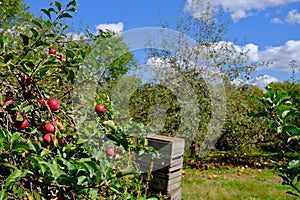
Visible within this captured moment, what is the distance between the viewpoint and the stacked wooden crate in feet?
10.4

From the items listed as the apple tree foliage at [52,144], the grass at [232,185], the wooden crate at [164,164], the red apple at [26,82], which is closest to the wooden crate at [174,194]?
the wooden crate at [164,164]

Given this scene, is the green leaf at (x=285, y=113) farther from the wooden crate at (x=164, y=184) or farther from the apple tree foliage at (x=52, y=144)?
the wooden crate at (x=164, y=184)

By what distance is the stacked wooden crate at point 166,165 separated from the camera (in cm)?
316

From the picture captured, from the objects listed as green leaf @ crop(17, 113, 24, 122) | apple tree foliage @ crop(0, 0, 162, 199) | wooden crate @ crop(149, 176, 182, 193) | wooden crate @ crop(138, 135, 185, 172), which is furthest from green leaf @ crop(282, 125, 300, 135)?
wooden crate @ crop(149, 176, 182, 193)

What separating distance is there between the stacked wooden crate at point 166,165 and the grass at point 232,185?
0.77 m

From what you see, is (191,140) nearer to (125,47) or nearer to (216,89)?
(216,89)

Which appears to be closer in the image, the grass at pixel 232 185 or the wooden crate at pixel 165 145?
the wooden crate at pixel 165 145

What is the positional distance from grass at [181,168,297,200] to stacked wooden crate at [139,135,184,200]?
0.77 m

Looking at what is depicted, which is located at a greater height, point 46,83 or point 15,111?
point 46,83

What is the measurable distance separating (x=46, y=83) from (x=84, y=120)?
719 mm

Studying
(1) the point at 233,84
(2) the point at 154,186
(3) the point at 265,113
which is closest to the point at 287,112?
(3) the point at 265,113

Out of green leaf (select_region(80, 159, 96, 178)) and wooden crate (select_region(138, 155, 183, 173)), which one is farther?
wooden crate (select_region(138, 155, 183, 173))

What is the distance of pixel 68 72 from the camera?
1554mm

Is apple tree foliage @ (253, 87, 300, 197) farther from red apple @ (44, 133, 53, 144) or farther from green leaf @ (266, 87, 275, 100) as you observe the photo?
red apple @ (44, 133, 53, 144)
